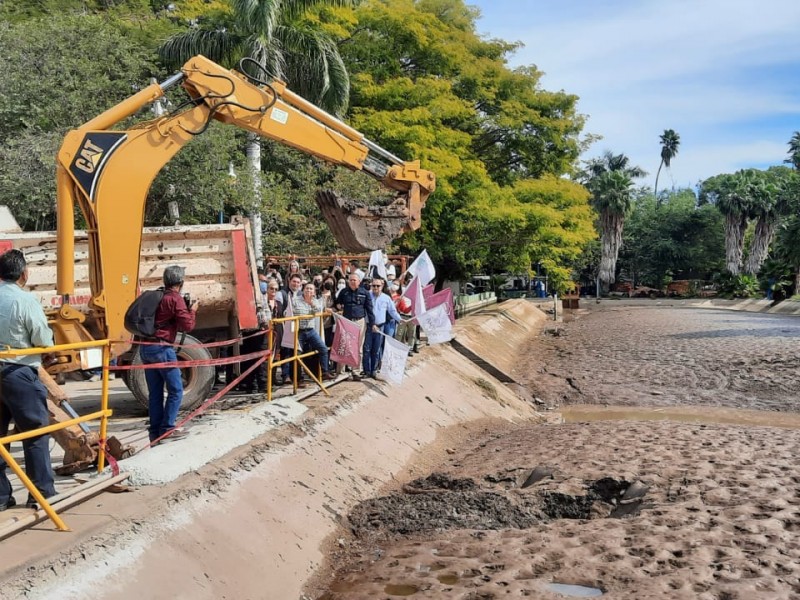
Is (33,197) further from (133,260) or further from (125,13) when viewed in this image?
(125,13)

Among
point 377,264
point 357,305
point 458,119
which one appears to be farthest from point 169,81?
point 458,119

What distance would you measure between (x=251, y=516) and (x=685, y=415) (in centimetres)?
1001

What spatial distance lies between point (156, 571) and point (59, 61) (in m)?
16.7

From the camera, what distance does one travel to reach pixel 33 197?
15430 millimetres

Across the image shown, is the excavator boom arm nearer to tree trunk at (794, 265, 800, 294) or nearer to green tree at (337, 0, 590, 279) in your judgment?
green tree at (337, 0, 590, 279)

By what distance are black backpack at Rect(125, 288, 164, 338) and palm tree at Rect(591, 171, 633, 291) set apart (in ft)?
193

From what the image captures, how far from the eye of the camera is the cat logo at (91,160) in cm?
782

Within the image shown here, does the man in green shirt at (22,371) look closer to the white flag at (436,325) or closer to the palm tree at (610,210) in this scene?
the white flag at (436,325)

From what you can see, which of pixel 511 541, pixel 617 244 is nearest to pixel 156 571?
pixel 511 541

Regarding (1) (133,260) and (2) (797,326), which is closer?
(1) (133,260)

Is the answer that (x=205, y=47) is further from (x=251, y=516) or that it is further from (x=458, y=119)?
(x=251, y=516)

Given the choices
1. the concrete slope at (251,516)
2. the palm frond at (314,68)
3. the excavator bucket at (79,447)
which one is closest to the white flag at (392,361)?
the concrete slope at (251,516)

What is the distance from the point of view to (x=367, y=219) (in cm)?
1158

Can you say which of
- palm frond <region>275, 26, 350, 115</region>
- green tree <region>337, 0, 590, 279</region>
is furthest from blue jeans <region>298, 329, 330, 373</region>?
green tree <region>337, 0, 590, 279</region>
